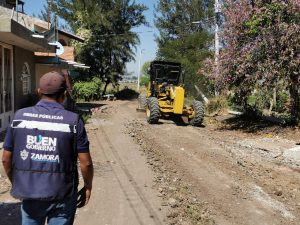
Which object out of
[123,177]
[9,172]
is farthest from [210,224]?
[9,172]

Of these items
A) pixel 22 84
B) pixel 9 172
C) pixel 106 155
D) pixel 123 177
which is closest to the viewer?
pixel 9 172

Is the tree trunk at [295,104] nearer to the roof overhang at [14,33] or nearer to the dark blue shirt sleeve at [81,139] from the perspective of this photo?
the roof overhang at [14,33]

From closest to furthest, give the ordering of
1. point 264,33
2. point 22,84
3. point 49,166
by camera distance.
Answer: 1. point 49,166
2. point 264,33
3. point 22,84

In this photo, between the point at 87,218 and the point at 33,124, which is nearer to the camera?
the point at 33,124

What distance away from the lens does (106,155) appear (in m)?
11.4

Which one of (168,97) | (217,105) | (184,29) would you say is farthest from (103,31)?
(168,97)

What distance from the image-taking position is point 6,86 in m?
15.1

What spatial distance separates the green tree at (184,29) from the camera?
39156 mm

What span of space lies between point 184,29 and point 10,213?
38.7m

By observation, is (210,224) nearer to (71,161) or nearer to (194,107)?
(71,161)

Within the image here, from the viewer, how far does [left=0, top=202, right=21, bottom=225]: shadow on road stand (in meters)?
6.16

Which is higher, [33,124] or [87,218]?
[33,124]

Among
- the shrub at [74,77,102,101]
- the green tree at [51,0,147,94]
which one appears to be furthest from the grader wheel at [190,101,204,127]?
the green tree at [51,0,147,94]

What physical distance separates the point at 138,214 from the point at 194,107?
12.1 meters
